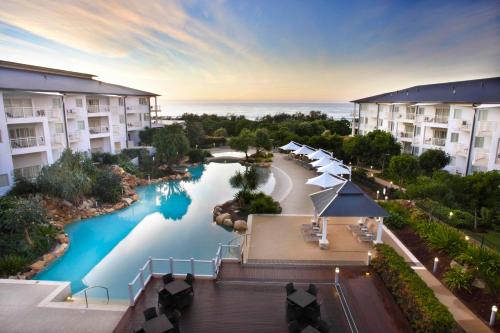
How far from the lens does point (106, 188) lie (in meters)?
20.9

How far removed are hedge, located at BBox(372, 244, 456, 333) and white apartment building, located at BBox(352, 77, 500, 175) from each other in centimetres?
1790

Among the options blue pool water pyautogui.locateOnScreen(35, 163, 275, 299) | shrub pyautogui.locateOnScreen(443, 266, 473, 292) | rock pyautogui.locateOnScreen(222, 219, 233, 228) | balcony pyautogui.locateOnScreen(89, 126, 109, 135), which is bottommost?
blue pool water pyautogui.locateOnScreen(35, 163, 275, 299)

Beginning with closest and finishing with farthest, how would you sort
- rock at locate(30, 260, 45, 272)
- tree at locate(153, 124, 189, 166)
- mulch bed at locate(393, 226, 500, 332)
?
mulch bed at locate(393, 226, 500, 332)
rock at locate(30, 260, 45, 272)
tree at locate(153, 124, 189, 166)

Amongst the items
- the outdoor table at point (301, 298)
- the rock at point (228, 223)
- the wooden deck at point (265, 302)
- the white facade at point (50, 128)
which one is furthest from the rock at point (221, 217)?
the white facade at point (50, 128)

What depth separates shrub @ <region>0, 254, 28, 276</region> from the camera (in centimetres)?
1192

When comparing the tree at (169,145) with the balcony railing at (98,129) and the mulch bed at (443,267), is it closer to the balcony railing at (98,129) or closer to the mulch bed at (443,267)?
the balcony railing at (98,129)

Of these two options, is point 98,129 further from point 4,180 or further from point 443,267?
point 443,267

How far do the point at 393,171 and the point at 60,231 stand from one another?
2233cm

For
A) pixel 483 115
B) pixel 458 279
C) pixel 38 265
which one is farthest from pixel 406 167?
pixel 38 265

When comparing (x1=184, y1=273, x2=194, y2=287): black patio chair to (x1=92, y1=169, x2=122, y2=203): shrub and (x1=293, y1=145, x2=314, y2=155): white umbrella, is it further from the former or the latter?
(x1=293, y1=145, x2=314, y2=155): white umbrella

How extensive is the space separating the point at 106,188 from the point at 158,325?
1632 cm

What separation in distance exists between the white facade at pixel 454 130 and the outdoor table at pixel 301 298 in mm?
21593

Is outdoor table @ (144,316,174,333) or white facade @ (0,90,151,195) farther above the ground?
white facade @ (0,90,151,195)

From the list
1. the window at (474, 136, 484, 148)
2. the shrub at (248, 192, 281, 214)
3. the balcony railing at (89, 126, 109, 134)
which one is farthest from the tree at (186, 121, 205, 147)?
the window at (474, 136, 484, 148)
